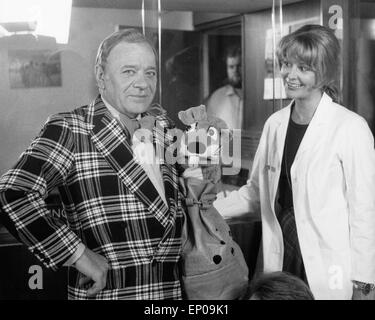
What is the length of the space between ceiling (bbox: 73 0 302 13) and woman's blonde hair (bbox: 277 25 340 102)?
18cm

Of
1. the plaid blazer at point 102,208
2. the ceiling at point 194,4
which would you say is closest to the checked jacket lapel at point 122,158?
the plaid blazer at point 102,208

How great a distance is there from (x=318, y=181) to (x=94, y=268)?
51cm

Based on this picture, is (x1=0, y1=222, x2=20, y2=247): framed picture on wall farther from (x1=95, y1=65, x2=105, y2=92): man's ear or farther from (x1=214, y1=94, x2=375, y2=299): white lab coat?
(x1=214, y1=94, x2=375, y2=299): white lab coat

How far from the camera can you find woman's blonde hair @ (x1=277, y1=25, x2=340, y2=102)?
3.61ft

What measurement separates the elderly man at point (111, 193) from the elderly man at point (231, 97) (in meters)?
0.29

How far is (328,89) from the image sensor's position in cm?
117

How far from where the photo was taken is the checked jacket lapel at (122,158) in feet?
3.09

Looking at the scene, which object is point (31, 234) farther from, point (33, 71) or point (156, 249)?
point (33, 71)

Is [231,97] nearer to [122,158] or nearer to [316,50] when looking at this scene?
[316,50]

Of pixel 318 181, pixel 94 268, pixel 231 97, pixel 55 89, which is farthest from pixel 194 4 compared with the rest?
pixel 94 268

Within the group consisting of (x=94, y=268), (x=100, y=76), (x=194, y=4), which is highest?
(x=194, y=4)

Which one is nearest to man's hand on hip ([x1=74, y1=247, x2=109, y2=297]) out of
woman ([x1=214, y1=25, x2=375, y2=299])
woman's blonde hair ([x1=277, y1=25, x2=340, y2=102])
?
woman ([x1=214, y1=25, x2=375, y2=299])

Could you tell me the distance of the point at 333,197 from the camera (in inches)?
44.1

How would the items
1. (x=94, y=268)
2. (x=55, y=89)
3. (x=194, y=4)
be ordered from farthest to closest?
1. (x=194, y=4)
2. (x=55, y=89)
3. (x=94, y=268)
